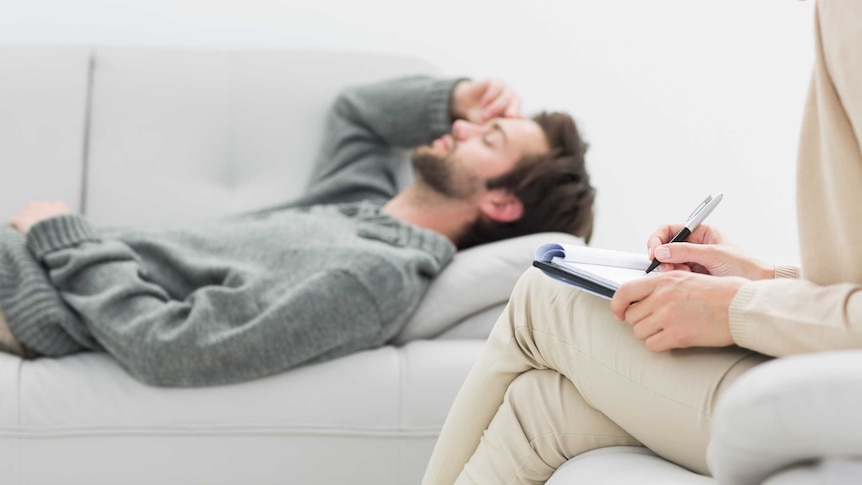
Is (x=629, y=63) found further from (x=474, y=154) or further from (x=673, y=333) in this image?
(x=673, y=333)

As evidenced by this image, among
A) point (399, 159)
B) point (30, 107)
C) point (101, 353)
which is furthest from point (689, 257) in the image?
point (30, 107)

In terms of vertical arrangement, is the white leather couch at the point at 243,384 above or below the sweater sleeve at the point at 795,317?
below

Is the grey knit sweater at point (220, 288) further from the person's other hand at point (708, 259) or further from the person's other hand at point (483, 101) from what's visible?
the person's other hand at point (708, 259)

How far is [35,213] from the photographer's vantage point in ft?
6.54

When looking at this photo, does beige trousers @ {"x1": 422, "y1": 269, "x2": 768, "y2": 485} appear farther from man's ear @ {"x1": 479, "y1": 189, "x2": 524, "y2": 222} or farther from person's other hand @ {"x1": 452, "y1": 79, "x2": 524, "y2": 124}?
person's other hand @ {"x1": 452, "y1": 79, "x2": 524, "y2": 124}

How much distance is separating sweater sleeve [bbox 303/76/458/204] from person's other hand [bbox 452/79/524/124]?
29 millimetres

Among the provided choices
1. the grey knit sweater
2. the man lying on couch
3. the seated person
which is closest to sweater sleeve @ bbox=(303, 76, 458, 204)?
the man lying on couch

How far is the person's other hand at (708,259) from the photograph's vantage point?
1090 mm

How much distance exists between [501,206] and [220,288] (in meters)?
0.68

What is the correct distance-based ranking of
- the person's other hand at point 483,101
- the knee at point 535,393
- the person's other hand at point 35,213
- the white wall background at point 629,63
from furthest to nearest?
the white wall background at point 629,63 < the person's other hand at point 483,101 < the person's other hand at point 35,213 < the knee at point 535,393

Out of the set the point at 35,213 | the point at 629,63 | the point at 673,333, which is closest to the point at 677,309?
the point at 673,333

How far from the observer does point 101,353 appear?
5.74 feet

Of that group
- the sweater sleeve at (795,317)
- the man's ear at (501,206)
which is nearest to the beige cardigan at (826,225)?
the sweater sleeve at (795,317)

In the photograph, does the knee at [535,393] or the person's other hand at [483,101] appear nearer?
the knee at [535,393]
